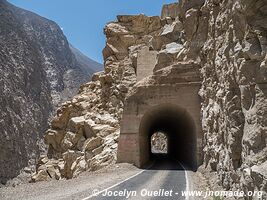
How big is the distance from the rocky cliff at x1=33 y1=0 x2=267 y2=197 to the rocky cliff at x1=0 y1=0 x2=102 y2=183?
3118cm

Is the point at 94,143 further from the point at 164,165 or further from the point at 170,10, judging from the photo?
the point at 170,10

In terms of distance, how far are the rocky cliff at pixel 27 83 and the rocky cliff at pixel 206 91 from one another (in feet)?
102

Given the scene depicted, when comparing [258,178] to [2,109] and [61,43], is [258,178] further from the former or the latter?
[61,43]

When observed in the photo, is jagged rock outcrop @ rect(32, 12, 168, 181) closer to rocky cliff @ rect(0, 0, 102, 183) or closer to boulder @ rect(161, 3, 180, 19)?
boulder @ rect(161, 3, 180, 19)

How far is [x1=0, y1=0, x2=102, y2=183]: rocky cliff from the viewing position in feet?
219

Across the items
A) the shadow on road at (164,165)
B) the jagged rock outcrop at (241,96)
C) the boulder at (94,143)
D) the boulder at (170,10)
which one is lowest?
the shadow on road at (164,165)

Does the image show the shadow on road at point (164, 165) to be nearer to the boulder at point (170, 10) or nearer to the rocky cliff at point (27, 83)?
the boulder at point (170, 10)

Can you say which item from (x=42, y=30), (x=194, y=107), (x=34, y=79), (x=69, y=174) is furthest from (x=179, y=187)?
(x=42, y=30)

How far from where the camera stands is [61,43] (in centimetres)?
12644

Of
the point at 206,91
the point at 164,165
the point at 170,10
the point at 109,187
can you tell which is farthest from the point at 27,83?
the point at 109,187

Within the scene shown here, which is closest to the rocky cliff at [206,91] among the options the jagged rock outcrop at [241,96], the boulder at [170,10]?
the jagged rock outcrop at [241,96]

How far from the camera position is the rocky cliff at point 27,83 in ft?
219

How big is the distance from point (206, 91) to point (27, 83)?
241 ft

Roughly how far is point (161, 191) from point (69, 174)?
18.3m
